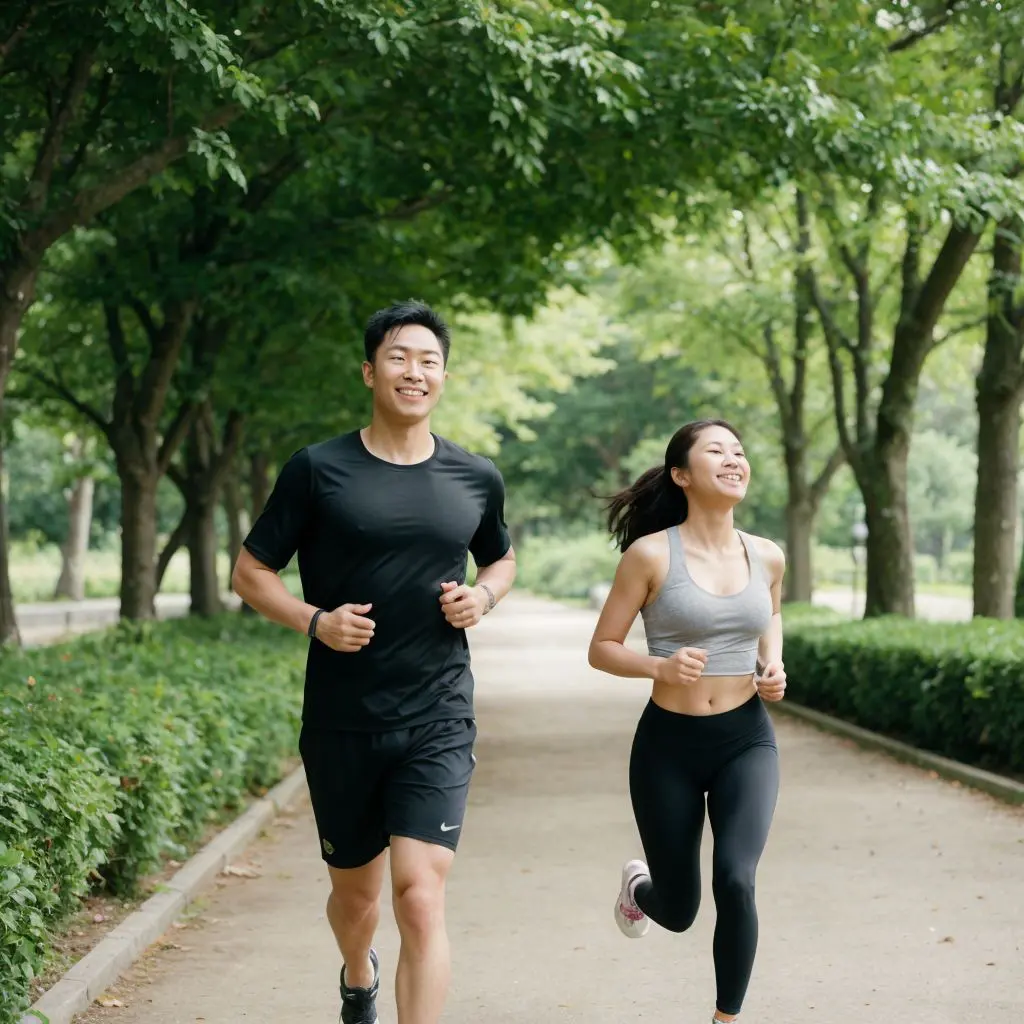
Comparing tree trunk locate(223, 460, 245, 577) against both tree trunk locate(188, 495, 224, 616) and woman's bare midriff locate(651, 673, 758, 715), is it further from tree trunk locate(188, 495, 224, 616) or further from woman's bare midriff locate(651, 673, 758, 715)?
woman's bare midriff locate(651, 673, 758, 715)

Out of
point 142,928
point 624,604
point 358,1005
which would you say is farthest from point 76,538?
point 624,604

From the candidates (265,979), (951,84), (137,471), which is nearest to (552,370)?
(137,471)

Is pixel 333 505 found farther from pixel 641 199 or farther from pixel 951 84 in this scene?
pixel 951 84

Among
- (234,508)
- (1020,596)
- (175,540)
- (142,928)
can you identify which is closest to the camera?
(142,928)

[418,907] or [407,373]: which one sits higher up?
[407,373]

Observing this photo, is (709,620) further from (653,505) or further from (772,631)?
(653,505)

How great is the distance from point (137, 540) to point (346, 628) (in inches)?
554

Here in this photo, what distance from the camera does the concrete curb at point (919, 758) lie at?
1077cm

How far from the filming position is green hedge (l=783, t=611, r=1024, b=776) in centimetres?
1146

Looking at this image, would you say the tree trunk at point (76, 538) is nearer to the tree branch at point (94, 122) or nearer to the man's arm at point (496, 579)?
the tree branch at point (94, 122)

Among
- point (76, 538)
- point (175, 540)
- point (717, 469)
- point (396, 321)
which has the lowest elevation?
point (76, 538)

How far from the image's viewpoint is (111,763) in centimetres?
693

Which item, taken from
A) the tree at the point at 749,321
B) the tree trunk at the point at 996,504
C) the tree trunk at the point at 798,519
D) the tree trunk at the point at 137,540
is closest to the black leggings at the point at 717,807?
the tree trunk at the point at 996,504

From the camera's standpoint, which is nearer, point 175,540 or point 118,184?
point 118,184
